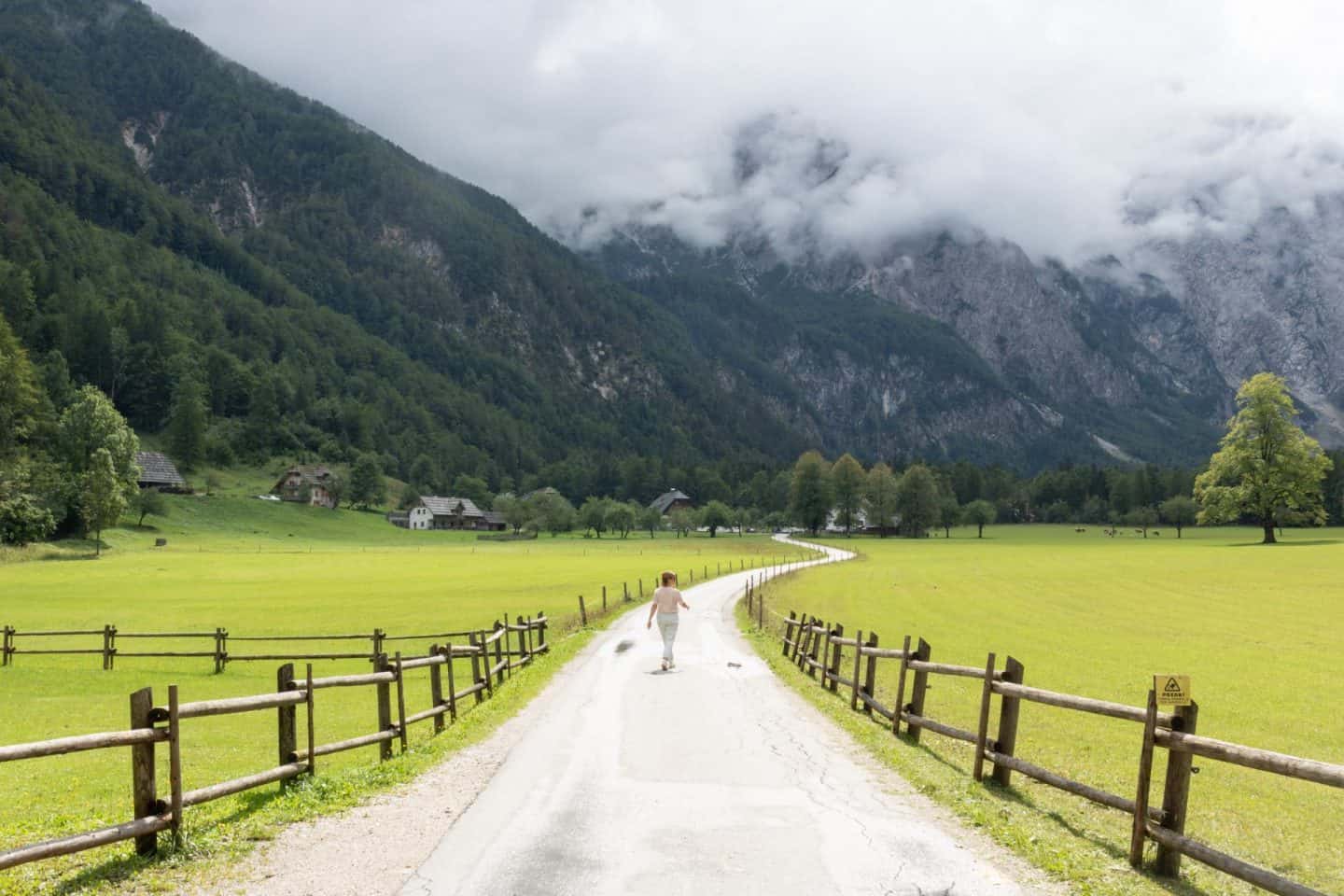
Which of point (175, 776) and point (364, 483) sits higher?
point (175, 776)

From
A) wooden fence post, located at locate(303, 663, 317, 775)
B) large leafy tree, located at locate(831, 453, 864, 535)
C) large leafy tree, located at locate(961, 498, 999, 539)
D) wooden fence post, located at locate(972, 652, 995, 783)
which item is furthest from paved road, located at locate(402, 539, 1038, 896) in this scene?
large leafy tree, located at locate(961, 498, 999, 539)

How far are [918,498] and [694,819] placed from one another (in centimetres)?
17234

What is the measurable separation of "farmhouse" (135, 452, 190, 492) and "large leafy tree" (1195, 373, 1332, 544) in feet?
532

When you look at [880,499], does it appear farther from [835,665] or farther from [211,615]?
[835,665]

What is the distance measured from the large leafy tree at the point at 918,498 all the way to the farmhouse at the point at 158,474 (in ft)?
441

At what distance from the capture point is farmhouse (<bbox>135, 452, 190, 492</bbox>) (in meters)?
156

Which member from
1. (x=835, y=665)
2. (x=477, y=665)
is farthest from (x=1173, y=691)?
(x=477, y=665)

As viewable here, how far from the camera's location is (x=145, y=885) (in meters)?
9.27

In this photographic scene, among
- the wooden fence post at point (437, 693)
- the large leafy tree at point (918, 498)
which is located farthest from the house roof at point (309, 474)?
the wooden fence post at point (437, 693)

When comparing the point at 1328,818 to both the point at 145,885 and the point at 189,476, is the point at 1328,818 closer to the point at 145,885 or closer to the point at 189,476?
the point at 145,885

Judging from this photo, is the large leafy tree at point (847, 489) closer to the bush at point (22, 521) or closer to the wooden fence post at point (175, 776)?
the bush at point (22, 521)

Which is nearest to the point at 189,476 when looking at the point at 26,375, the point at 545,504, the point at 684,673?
the point at 26,375

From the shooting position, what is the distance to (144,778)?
33.5 ft

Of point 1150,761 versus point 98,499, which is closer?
point 1150,761
